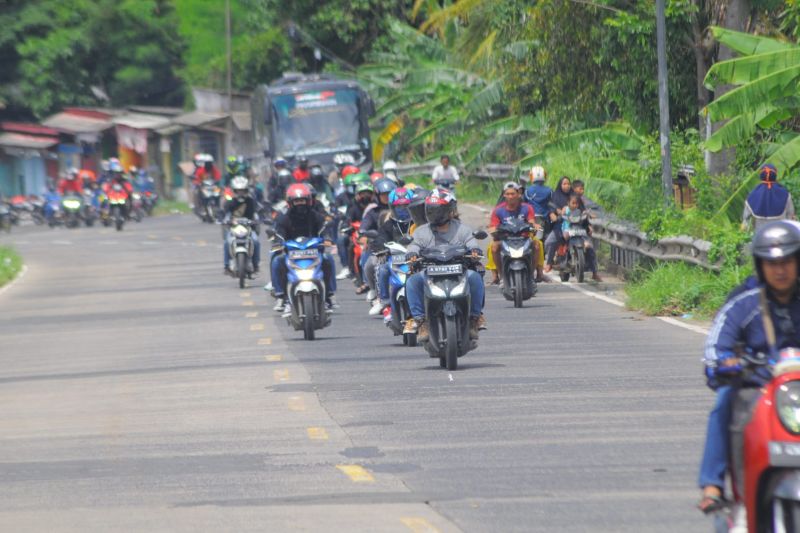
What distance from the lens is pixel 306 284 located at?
62.5ft

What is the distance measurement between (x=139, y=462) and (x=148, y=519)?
2.19 meters

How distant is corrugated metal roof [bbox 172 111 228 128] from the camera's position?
76.2 m

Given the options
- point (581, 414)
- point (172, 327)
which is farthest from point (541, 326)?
point (581, 414)

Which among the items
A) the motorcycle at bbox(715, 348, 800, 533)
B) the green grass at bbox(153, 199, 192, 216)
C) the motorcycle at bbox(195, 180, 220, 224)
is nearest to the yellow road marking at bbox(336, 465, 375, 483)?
→ the motorcycle at bbox(715, 348, 800, 533)

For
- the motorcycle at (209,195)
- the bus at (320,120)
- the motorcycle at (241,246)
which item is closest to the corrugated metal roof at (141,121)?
the motorcycle at (209,195)

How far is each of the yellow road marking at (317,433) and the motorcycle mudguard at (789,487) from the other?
5.84 m

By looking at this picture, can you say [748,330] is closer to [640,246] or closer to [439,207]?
[439,207]

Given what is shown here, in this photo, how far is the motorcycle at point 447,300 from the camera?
15.5m

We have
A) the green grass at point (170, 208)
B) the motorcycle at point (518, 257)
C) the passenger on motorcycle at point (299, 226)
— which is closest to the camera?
the passenger on motorcycle at point (299, 226)

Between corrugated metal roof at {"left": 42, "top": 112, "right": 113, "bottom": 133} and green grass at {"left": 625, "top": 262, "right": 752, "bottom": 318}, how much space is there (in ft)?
175

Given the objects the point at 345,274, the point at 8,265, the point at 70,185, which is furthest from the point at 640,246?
the point at 70,185

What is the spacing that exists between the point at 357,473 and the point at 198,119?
2672 inches

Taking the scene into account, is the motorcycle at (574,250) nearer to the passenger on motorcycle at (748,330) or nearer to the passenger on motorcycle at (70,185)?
the passenger on motorcycle at (748,330)

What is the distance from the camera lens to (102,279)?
34625 millimetres
